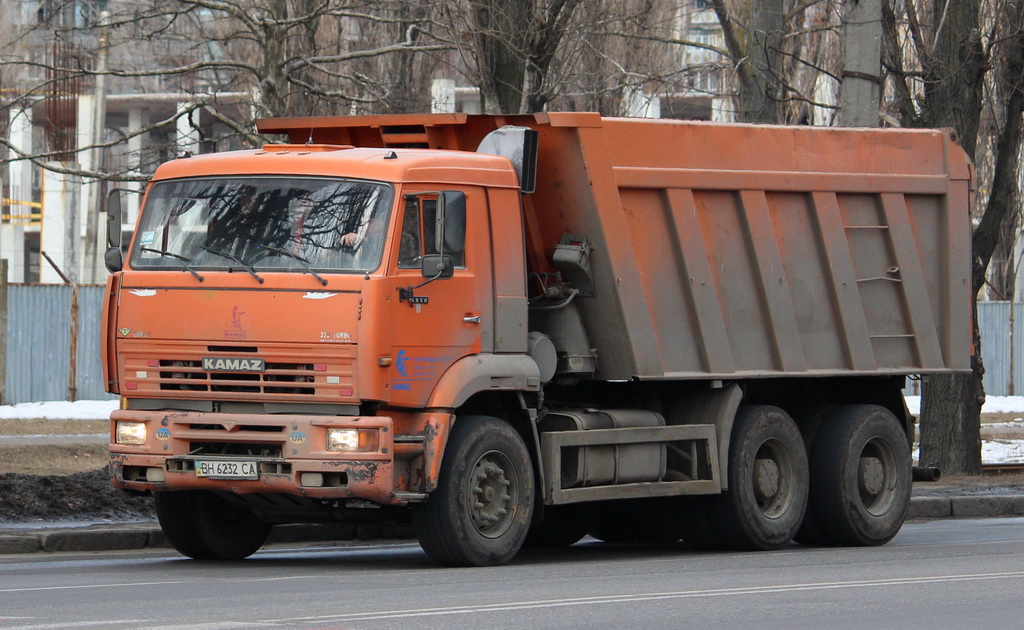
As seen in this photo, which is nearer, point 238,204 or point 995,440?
point 238,204

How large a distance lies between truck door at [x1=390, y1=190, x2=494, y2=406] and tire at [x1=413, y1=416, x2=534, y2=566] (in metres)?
0.46

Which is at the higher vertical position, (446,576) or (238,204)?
(238,204)

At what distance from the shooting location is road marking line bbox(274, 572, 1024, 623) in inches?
313

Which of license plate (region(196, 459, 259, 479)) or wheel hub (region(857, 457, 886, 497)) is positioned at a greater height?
license plate (region(196, 459, 259, 479))

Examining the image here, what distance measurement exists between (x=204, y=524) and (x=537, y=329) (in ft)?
9.09

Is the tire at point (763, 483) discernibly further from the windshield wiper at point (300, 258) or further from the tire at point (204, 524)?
the windshield wiper at point (300, 258)

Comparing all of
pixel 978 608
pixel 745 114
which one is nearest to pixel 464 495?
pixel 978 608

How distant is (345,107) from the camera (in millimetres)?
24359

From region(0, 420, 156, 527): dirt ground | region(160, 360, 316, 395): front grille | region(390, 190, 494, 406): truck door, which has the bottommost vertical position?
region(0, 420, 156, 527): dirt ground

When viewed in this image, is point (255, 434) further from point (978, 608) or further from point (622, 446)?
point (978, 608)

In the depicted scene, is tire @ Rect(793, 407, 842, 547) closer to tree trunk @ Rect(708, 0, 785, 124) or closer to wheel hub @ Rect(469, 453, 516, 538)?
wheel hub @ Rect(469, 453, 516, 538)

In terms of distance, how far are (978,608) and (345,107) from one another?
17.1 m

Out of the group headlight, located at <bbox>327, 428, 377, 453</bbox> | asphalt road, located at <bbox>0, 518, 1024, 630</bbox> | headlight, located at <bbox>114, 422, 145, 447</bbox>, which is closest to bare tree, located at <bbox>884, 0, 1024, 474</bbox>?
asphalt road, located at <bbox>0, 518, 1024, 630</bbox>

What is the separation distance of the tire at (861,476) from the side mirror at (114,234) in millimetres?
6128
